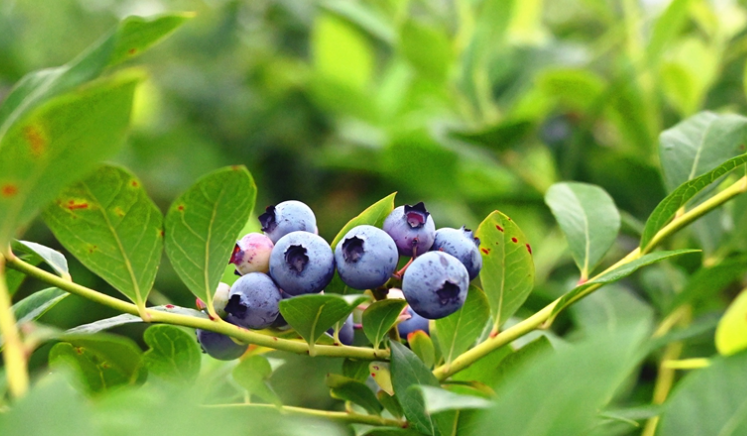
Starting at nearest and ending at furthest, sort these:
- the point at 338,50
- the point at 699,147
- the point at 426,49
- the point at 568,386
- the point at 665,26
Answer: the point at 568,386, the point at 699,147, the point at 665,26, the point at 426,49, the point at 338,50

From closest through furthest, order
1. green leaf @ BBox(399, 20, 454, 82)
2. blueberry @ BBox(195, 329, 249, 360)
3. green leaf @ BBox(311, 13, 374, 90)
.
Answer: blueberry @ BBox(195, 329, 249, 360)
green leaf @ BBox(399, 20, 454, 82)
green leaf @ BBox(311, 13, 374, 90)

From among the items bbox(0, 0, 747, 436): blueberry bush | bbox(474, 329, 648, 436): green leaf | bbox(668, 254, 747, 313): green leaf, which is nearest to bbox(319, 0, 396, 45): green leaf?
bbox(0, 0, 747, 436): blueberry bush

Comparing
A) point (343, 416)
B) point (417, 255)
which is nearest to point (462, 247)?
point (417, 255)

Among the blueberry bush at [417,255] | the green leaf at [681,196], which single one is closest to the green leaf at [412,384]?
the blueberry bush at [417,255]

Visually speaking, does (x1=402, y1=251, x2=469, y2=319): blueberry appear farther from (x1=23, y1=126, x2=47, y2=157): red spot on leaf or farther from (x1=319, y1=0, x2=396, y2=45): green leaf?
(x1=319, y1=0, x2=396, y2=45): green leaf

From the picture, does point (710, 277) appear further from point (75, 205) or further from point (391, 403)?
point (75, 205)
